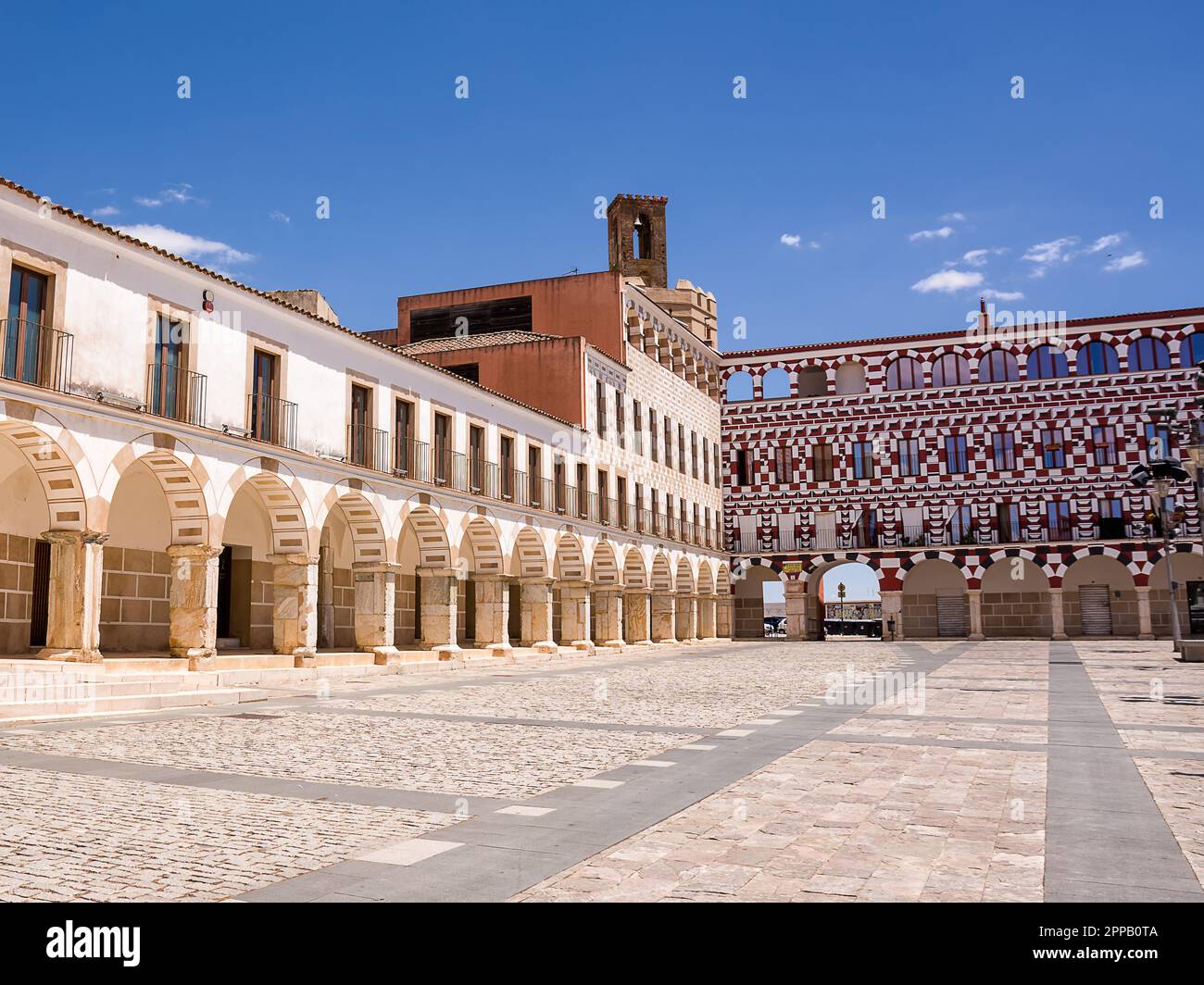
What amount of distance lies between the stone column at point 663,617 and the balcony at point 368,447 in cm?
1944

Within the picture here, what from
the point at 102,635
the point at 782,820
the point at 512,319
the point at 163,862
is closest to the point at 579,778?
the point at 782,820

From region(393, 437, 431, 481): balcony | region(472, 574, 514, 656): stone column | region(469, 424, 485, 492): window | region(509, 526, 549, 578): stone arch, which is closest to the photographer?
region(393, 437, 431, 481): balcony

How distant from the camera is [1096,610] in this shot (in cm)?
4547

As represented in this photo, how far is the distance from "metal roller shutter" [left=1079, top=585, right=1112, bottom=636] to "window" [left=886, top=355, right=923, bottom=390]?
12.2 metres

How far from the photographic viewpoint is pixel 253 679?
Answer: 58.3 feet

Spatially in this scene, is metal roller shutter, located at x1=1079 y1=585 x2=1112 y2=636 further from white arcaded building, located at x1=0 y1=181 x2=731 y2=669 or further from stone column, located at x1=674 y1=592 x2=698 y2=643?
white arcaded building, located at x1=0 y1=181 x2=731 y2=669

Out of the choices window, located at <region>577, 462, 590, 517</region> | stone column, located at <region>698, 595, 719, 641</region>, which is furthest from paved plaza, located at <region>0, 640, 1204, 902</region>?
stone column, located at <region>698, 595, 719, 641</region>

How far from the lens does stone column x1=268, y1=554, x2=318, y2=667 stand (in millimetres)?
20406

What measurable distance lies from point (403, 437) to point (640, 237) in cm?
3180

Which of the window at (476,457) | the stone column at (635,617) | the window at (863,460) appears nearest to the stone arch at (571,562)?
the window at (476,457)

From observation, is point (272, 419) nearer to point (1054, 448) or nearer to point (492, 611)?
point (492, 611)

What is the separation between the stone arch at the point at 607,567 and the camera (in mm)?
35312

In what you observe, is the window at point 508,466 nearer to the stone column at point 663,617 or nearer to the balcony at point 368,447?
the balcony at point 368,447
